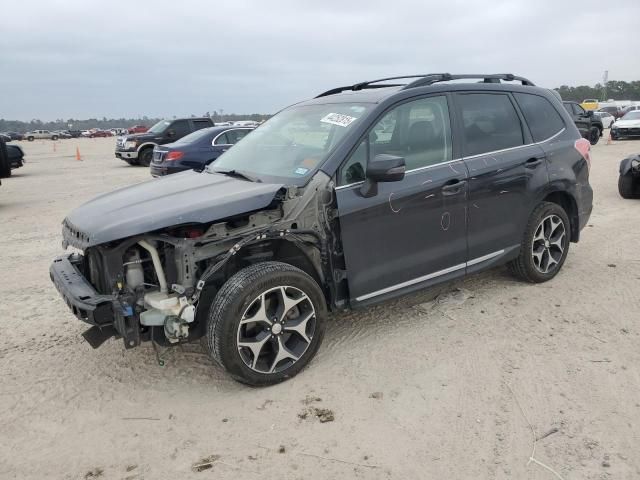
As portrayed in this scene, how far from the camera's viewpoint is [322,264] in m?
3.54

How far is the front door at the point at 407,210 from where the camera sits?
3.52 meters

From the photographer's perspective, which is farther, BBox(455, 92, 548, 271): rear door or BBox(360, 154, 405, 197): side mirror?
BBox(455, 92, 548, 271): rear door

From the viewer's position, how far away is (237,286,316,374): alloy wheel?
3.20 meters

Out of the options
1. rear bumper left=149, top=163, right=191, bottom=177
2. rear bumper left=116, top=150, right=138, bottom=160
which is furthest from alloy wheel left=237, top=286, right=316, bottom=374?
rear bumper left=116, top=150, right=138, bottom=160

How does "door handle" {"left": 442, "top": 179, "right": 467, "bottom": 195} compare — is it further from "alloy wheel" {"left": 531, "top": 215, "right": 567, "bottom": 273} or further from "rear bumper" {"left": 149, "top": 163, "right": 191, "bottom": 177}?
"rear bumper" {"left": 149, "top": 163, "right": 191, "bottom": 177}

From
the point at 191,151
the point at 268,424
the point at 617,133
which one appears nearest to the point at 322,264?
the point at 268,424

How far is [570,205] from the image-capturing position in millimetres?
5047

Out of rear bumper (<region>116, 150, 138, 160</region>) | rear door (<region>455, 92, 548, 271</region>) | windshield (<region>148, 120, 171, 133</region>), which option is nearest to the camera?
rear door (<region>455, 92, 548, 271</region>)

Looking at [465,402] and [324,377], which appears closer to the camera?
[465,402]

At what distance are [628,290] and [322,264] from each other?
3.07 m

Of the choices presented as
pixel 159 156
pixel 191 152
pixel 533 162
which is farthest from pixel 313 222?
pixel 159 156

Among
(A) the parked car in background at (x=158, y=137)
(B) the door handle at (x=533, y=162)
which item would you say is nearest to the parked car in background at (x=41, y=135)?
(A) the parked car in background at (x=158, y=137)

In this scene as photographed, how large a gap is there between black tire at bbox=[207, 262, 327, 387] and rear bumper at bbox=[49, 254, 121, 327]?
586 mm

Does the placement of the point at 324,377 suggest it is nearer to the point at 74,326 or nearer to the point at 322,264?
the point at 322,264
